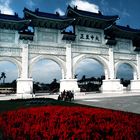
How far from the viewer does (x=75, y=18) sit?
27641 mm

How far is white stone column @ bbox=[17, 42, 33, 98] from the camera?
2409 centimetres

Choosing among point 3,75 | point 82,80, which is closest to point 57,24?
point 82,80

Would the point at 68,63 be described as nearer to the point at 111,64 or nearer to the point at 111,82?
the point at 111,64

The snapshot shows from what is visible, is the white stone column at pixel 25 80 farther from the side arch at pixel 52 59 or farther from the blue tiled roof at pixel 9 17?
the blue tiled roof at pixel 9 17

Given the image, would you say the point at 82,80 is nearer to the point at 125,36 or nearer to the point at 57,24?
the point at 125,36

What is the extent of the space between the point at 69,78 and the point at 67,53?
3078 mm

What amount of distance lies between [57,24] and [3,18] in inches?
254

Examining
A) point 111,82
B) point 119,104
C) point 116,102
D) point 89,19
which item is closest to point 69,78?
point 111,82

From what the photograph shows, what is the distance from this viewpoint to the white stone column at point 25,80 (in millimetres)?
24094

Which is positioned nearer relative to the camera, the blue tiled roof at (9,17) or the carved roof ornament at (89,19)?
the blue tiled roof at (9,17)

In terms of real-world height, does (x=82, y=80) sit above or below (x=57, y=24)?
below

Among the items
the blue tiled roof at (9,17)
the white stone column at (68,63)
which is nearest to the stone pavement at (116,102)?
the white stone column at (68,63)

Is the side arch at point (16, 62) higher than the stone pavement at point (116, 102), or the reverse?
the side arch at point (16, 62)

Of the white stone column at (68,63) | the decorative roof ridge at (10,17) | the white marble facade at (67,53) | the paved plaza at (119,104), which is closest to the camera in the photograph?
the paved plaza at (119,104)
